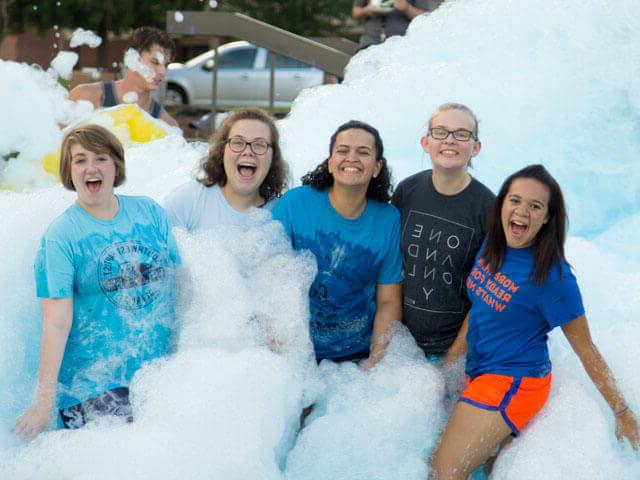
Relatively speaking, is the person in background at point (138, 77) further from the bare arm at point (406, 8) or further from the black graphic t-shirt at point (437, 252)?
the black graphic t-shirt at point (437, 252)

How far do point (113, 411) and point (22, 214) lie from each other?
867 millimetres

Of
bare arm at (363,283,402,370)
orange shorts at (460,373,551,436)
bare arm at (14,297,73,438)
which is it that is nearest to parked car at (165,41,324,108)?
bare arm at (363,283,402,370)

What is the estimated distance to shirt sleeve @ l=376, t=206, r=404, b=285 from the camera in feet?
8.80

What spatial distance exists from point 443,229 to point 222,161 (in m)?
0.78

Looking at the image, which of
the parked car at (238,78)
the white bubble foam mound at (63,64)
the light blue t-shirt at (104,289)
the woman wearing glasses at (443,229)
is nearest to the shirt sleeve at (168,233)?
the light blue t-shirt at (104,289)

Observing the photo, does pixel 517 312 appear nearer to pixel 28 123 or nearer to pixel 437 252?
pixel 437 252

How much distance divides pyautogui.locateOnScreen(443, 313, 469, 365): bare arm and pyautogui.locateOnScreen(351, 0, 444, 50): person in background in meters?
2.79

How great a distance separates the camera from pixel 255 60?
11.8 meters

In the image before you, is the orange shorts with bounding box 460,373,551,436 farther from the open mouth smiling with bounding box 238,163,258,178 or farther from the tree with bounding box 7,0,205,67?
the tree with bounding box 7,0,205,67

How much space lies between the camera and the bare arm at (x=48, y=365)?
7.29 ft

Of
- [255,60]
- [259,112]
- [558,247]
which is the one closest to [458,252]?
[558,247]

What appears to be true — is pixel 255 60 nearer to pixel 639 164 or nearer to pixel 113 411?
pixel 639 164

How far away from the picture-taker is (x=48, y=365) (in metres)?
2.23

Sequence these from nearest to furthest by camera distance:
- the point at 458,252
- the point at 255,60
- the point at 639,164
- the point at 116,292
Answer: the point at 116,292, the point at 458,252, the point at 639,164, the point at 255,60
